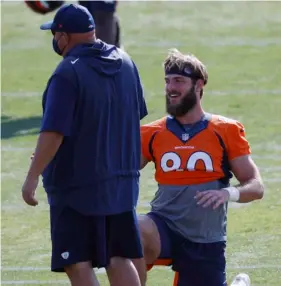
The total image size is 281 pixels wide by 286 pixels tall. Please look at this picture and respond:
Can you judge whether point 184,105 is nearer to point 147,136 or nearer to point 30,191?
point 147,136

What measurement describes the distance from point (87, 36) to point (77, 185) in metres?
0.82

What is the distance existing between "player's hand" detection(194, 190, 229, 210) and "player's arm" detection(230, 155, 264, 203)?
0.94 ft

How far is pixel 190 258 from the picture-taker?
728 cm

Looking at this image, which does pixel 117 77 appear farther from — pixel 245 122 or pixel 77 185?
pixel 245 122

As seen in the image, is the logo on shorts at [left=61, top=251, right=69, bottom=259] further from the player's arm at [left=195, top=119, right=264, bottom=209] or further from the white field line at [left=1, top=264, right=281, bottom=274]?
the white field line at [left=1, top=264, right=281, bottom=274]

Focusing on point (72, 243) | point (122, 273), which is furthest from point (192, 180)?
point (72, 243)

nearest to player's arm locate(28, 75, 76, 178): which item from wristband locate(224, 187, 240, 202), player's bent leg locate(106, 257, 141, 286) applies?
player's bent leg locate(106, 257, 141, 286)

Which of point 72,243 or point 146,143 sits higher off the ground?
point 146,143

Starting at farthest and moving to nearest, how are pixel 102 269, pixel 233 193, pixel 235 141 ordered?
pixel 102 269, pixel 235 141, pixel 233 193

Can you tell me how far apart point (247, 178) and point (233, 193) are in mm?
279

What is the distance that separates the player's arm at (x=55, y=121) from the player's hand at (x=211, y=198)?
79 centimetres

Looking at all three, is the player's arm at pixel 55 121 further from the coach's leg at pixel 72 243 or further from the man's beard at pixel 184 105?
the man's beard at pixel 184 105

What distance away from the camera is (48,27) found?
23.5 feet

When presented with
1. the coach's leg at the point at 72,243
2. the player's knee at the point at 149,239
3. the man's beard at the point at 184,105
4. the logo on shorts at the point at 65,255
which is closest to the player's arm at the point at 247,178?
the man's beard at the point at 184,105
